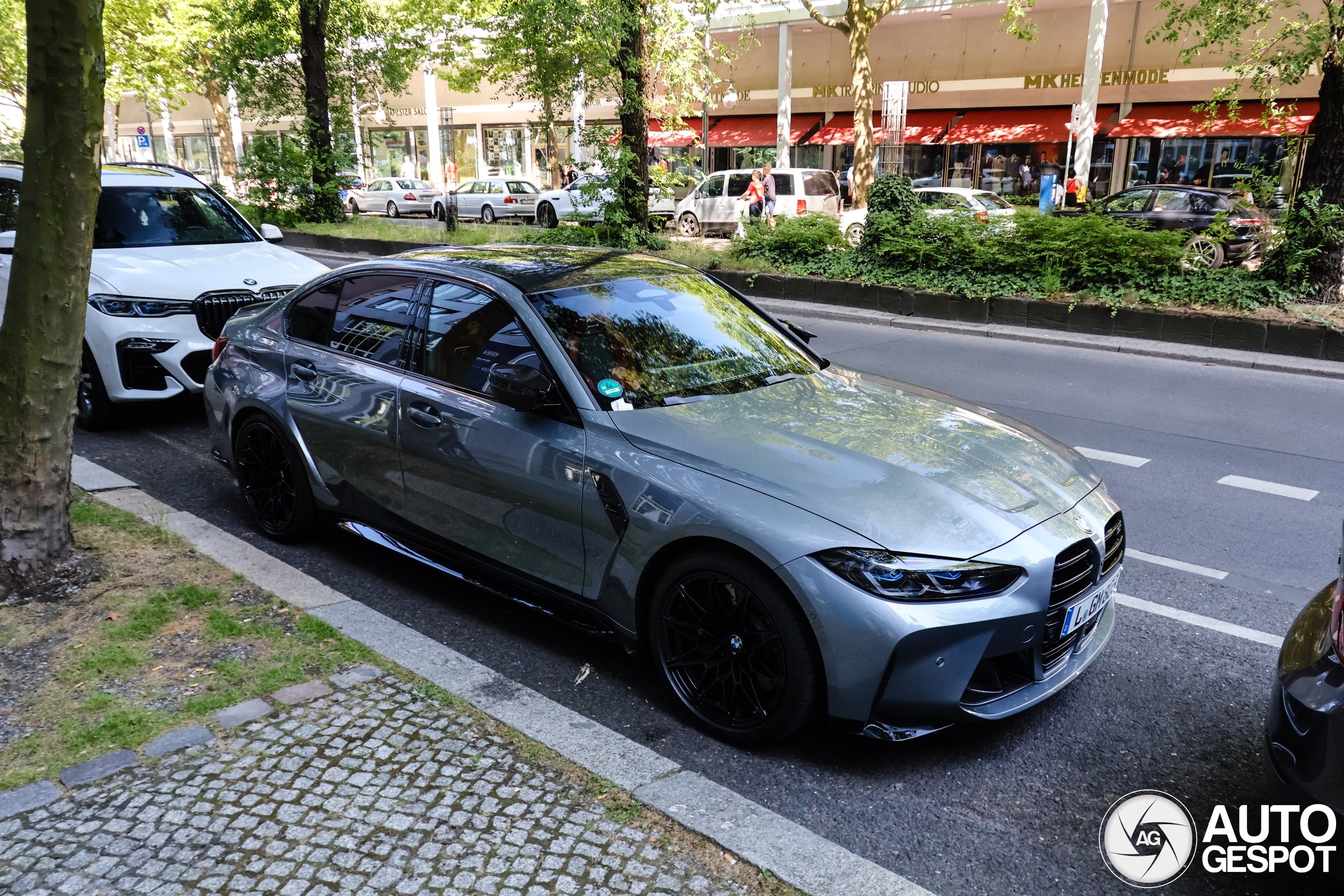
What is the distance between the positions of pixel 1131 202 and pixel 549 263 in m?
19.0

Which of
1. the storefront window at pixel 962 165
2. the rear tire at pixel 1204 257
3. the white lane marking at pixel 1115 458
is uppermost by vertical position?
the storefront window at pixel 962 165

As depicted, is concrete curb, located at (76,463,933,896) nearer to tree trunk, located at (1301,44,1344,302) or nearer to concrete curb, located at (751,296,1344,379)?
concrete curb, located at (751,296,1344,379)

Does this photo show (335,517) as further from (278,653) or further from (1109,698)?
(1109,698)

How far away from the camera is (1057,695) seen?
13.3 feet

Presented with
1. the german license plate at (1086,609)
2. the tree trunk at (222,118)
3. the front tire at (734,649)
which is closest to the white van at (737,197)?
the german license plate at (1086,609)

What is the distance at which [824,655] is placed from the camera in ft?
10.7

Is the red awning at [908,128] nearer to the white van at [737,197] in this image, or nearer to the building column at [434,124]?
the white van at [737,197]

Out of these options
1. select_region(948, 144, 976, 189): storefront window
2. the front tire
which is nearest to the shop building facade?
select_region(948, 144, 976, 189): storefront window

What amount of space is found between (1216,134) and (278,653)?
3271cm

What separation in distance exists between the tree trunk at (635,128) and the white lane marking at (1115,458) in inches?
484

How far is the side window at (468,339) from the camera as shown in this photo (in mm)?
4363

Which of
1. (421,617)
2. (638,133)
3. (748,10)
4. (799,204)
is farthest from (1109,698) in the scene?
(748,10)

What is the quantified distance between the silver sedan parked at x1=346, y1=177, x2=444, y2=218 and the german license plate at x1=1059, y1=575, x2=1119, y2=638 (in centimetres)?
3415

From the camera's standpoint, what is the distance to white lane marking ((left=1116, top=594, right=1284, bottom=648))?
4.51 meters
